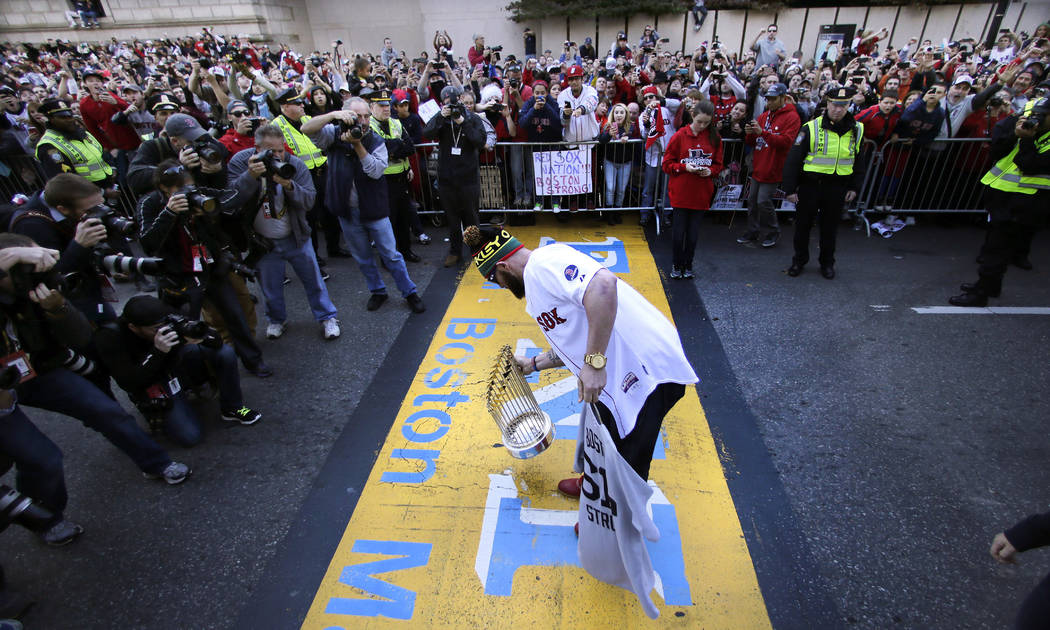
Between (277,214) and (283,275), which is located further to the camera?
(283,275)

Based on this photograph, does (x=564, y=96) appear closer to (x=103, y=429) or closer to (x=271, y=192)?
(x=271, y=192)

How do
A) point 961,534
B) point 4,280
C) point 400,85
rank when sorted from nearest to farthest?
point 4,280, point 961,534, point 400,85

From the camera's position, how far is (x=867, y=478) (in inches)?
130

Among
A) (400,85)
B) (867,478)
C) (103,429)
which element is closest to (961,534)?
(867,478)

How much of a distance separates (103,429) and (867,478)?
16.4 feet

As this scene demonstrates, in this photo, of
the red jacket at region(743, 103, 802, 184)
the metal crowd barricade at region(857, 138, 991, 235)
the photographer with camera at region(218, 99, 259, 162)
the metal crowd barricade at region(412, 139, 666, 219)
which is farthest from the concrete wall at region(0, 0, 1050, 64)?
→ the photographer with camera at region(218, 99, 259, 162)

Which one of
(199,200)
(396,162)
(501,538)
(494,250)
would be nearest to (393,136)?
(396,162)

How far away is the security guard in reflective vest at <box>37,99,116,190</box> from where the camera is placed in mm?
5629

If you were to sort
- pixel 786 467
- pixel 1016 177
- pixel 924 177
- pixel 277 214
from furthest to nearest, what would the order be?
pixel 924 177
pixel 1016 177
pixel 277 214
pixel 786 467

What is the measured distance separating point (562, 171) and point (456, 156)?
2.13m

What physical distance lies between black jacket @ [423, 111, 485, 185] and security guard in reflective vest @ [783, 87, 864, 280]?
12.0ft

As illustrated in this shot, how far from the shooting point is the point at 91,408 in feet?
10.2

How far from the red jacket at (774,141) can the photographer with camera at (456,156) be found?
370 cm

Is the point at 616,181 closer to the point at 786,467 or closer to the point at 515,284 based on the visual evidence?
the point at 786,467
